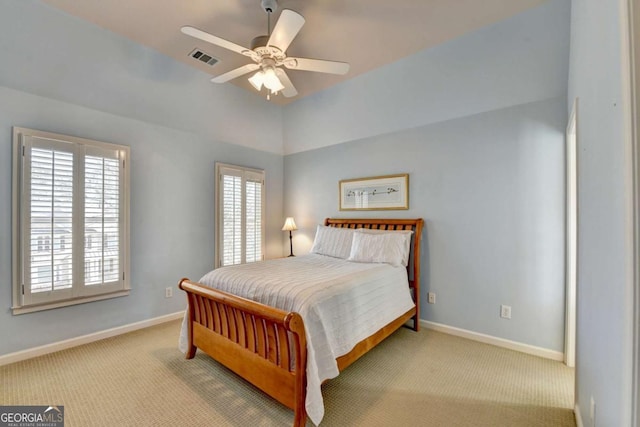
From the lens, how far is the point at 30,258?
98.0 inches

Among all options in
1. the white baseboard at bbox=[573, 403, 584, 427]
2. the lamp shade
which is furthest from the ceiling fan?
the white baseboard at bbox=[573, 403, 584, 427]

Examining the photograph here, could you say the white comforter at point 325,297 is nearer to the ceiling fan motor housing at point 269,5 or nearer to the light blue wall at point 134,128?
the light blue wall at point 134,128

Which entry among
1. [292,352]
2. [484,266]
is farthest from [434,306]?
[292,352]

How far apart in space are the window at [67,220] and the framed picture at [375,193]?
281 cm

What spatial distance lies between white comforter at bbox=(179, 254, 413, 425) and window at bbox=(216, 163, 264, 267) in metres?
1.35

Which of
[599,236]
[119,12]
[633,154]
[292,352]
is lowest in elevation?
[292,352]

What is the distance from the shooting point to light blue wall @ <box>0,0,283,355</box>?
246 centimetres

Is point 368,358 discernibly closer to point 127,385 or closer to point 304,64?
point 127,385

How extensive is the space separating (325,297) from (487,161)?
235cm

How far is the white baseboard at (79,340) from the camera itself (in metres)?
2.46

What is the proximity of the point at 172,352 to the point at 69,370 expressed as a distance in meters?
0.78

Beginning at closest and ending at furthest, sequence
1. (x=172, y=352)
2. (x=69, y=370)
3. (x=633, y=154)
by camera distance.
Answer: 1. (x=633, y=154)
2. (x=69, y=370)
3. (x=172, y=352)

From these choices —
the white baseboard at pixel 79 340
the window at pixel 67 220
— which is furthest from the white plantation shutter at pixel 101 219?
the white baseboard at pixel 79 340

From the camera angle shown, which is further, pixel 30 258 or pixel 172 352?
pixel 172 352
